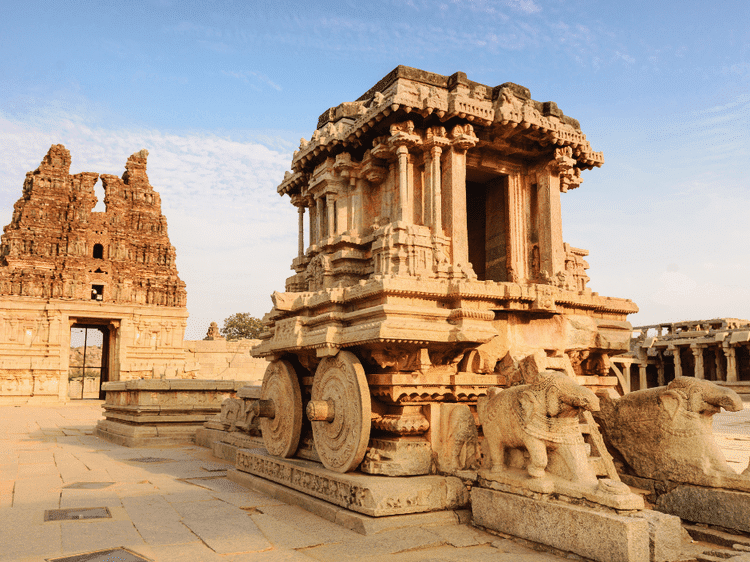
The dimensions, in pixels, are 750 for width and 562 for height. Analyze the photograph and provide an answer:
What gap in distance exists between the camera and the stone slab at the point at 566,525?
3691 mm

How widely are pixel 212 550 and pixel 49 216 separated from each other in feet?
104

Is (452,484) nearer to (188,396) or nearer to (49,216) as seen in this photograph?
(188,396)

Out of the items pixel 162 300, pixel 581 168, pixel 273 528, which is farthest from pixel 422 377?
pixel 162 300

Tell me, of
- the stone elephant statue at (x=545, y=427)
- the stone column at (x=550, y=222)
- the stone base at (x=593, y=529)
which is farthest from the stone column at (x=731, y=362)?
the stone base at (x=593, y=529)

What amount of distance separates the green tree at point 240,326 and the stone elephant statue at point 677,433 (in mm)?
48116

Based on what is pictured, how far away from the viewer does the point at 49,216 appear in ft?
103

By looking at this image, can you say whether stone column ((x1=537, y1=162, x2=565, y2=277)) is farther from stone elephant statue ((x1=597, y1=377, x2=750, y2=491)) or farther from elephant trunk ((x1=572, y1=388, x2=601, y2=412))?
elephant trunk ((x1=572, y1=388, x2=601, y2=412))

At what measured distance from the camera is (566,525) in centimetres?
406

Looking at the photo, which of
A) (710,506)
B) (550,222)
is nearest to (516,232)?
(550,222)

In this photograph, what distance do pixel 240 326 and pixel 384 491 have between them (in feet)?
163

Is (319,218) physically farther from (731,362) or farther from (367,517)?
(731,362)

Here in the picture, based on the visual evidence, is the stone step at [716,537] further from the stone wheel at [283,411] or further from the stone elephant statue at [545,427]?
the stone wheel at [283,411]

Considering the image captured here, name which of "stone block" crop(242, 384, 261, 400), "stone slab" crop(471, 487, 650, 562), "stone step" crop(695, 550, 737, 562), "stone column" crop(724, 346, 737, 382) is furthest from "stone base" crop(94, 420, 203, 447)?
"stone column" crop(724, 346, 737, 382)

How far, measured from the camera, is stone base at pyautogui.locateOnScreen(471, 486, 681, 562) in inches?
145
